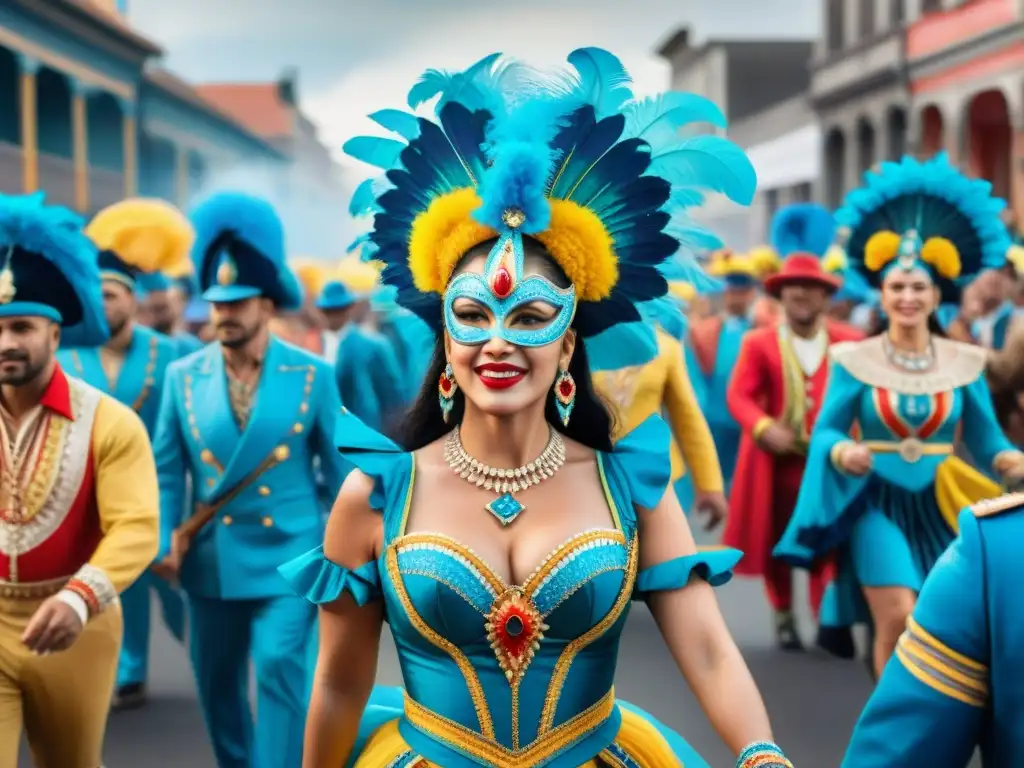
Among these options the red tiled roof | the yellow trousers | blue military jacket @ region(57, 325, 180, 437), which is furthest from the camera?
→ the red tiled roof

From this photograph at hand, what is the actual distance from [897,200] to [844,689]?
2430mm

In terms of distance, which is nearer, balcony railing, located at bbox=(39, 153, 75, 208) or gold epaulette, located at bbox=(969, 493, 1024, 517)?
gold epaulette, located at bbox=(969, 493, 1024, 517)

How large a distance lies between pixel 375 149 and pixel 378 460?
2.38ft

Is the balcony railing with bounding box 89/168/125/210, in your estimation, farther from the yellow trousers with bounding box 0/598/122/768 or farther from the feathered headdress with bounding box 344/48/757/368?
the feathered headdress with bounding box 344/48/757/368

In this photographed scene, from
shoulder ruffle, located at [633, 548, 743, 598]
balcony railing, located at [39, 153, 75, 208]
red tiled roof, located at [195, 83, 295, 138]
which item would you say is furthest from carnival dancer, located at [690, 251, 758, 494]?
red tiled roof, located at [195, 83, 295, 138]

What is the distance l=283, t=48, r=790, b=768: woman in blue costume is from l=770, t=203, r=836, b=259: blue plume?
6350 millimetres

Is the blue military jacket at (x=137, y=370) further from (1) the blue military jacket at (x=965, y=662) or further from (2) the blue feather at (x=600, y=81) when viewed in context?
(1) the blue military jacket at (x=965, y=662)

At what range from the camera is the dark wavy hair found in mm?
3734

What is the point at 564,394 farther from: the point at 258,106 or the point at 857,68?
the point at 258,106

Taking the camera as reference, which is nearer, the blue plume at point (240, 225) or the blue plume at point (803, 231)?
the blue plume at point (240, 225)

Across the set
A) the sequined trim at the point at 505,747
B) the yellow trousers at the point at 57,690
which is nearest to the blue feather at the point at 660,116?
the sequined trim at the point at 505,747

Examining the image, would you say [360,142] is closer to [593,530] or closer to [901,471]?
[593,530]

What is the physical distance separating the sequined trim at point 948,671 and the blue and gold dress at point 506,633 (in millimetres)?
1037

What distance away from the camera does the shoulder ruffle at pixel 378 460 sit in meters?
3.59
